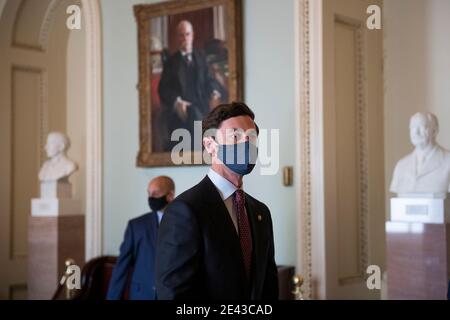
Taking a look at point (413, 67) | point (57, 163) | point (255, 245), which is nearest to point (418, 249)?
point (413, 67)

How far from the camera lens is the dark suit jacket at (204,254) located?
252cm

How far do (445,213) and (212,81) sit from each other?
262 centimetres

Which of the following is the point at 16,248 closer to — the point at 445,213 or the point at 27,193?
the point at 27,193

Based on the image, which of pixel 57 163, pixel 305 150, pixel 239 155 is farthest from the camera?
pixel 57 163

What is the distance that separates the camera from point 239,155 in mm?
2479

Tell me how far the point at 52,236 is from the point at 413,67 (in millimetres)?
4330

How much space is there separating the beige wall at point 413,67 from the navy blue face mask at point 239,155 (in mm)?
4886

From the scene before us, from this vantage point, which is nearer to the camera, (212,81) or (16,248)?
(212,81)

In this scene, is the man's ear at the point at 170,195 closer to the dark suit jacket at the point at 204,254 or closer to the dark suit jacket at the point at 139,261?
the dark suit jacket at the point at 139,261

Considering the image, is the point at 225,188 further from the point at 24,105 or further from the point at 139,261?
the point at 24,105

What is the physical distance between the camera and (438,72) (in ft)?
23.6

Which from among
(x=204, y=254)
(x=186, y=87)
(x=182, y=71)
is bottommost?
(x=204, y=254)

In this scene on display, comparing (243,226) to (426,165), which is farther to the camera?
(426,165)
